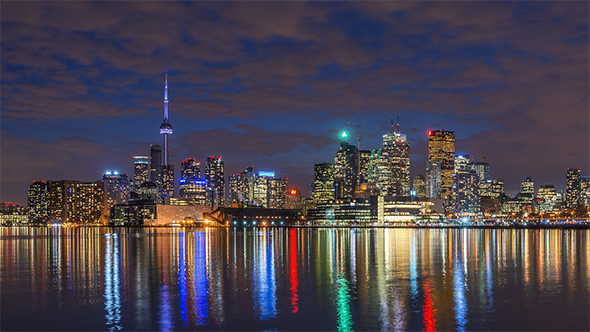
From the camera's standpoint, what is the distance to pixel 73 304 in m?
32.8

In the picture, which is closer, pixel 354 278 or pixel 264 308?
pixel 264 308

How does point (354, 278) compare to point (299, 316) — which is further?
point (354, 278)

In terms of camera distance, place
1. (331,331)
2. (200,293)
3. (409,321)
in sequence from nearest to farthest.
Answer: (331,331), (409,321), (200,293)

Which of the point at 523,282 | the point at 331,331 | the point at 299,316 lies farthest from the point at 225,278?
the point at 523,282

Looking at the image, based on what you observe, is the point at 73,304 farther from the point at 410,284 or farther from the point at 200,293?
the point at 410,284

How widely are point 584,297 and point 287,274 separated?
2249 cm

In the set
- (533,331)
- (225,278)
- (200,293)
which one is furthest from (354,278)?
(533,331)

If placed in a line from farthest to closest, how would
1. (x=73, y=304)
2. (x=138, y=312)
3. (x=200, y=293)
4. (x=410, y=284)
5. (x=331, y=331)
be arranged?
(x=410, y=284)
(x=200, y=293)
(x=73, y=304)
(x=138, y=312)
(x=331, y=331)

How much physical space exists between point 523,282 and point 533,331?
17225mm

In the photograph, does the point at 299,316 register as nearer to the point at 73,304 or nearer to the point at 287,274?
the point at 73,304

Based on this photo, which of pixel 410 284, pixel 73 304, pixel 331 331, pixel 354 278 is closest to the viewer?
pixel 331 331

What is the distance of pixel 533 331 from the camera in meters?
25.7

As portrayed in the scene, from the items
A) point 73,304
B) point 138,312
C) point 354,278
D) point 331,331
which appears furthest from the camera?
point 354,278

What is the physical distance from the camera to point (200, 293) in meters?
35.9
